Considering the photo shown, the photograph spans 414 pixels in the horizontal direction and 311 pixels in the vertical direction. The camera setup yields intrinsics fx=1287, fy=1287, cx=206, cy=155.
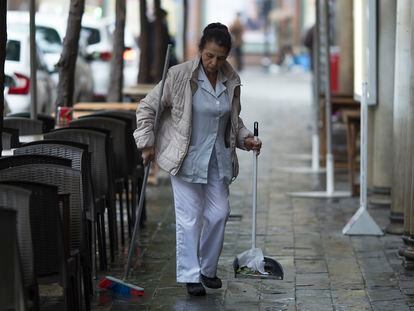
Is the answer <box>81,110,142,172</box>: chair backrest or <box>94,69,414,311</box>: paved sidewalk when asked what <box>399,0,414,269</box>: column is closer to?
<box>94,69,414,311</box>: paved sidewalk

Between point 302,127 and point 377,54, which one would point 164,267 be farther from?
point 302,127

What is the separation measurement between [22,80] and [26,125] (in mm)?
6724

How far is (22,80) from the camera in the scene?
1889cm

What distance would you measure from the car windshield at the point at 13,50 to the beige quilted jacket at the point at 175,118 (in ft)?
35.4

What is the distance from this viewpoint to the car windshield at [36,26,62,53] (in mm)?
22502

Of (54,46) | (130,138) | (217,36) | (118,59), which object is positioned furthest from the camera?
(54,46)

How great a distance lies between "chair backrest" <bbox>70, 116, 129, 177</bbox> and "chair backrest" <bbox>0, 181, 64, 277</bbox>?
162 inches

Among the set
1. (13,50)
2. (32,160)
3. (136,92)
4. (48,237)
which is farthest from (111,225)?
(13,50)

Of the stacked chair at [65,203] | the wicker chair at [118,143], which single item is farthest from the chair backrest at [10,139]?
the wicker chair at [118,143]

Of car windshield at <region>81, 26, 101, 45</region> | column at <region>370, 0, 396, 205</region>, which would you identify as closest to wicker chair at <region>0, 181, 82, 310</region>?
column at <region>370, 0, 396, 205</region>

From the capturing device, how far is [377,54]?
13.3 metres

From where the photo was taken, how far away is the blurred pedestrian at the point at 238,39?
43688 millimetres

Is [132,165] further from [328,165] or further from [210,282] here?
[328,165]

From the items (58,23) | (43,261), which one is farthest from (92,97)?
(43,261)
